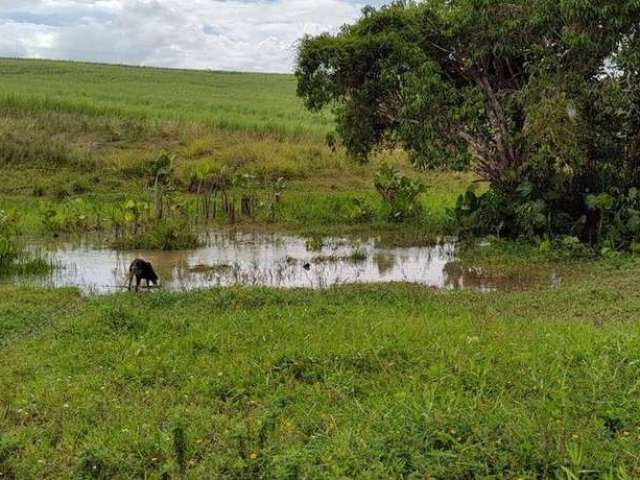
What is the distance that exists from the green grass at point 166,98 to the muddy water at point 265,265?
15.3 ft

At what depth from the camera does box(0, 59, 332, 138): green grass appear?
26531 millimetres

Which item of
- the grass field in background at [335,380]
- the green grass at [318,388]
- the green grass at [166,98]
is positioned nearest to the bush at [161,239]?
the grass field in background at [335,380]

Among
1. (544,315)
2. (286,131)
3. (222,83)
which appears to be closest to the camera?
(544,315)

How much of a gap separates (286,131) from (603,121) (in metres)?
15.4

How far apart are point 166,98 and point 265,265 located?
88.6ft

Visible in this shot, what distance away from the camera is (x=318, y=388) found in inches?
214

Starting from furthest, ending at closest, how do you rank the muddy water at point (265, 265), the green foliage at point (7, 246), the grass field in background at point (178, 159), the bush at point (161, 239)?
the grass field in background at point (178, 159)
the bush at point (161, 239)
the green foliage at point (7, 246)
the muddy water at point (265, 265)

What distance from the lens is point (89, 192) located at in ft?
59.7

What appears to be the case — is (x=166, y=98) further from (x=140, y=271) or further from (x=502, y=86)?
(x=140, y=271)

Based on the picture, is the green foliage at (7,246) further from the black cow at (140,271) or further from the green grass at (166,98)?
the green grass at (166,98)

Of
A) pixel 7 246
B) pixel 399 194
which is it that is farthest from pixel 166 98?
pixel 7 246

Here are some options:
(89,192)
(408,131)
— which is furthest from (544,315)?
(89,192)

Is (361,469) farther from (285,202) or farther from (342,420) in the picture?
(285,202)

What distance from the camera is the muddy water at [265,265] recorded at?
34.6ft
